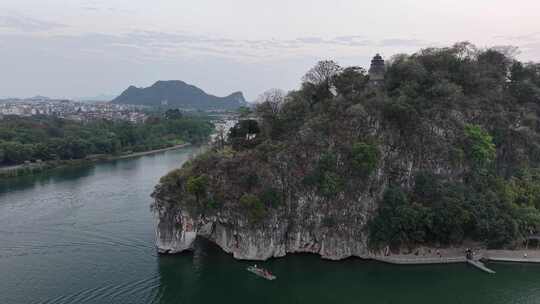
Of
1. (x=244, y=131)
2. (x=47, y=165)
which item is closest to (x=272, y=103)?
(x=244, y=131)

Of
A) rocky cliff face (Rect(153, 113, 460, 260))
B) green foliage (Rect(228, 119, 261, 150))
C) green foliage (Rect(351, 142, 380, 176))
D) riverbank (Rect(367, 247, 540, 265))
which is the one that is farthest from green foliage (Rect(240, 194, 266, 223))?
green foliage (Rect(228, 119, 261, 150))

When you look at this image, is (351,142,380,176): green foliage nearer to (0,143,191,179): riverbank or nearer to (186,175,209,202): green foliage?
(186,175,209,202): green foliage

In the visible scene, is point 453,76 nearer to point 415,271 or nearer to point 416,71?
point 416,71

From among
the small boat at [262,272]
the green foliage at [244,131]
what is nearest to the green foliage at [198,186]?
the small boat at [262,272]

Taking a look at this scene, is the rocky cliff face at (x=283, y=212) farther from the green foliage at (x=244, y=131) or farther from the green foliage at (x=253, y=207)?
the green foliage at (x=244, y=131)

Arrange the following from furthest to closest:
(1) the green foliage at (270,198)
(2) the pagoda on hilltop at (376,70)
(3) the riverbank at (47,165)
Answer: (3) the riverbank at (47,165) < (2) the pagoda on hilltop at (376,70) < (1) the green foliage at (270,198)

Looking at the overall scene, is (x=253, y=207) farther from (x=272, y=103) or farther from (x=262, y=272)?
(x=272, y=103)

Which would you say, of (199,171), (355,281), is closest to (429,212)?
(355,281)
